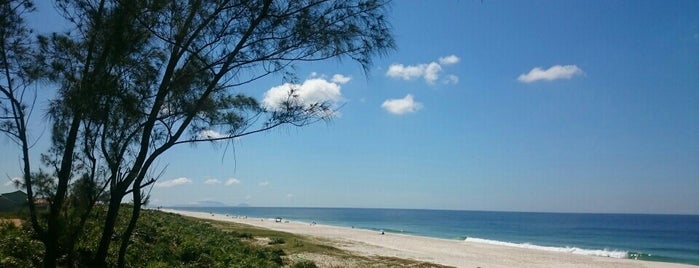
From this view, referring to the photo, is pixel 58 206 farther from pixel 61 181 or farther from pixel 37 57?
pixel 37 57

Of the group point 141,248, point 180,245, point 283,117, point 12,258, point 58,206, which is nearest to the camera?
point 58,206

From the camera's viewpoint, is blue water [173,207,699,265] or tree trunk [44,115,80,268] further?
blue water [173,207,699,265]

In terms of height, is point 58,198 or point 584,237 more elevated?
point 58,198

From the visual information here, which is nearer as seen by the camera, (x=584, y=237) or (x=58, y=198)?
(x=58, y=198)

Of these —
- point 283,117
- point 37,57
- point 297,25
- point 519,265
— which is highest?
point 297,25

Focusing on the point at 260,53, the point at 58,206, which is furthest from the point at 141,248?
the point at 260,53

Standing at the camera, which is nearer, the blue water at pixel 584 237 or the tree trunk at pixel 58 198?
the tree trunk at pixel 58 198

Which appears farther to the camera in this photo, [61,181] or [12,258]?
[12,258]

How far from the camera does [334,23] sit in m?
7.34

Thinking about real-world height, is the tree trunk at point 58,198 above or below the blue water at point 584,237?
above

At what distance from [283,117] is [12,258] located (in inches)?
194

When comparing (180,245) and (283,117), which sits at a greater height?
(283,117)

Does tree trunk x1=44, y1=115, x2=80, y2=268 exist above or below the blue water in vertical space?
above

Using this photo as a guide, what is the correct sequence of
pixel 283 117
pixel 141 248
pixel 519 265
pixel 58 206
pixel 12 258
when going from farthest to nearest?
pixel 519 265, pixel 141 248, pixel 12 258, pixel 283 117, pixel 58 206
